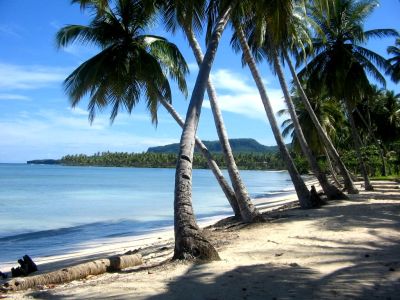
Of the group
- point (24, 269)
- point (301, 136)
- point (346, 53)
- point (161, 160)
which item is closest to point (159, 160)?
point (161, 160)

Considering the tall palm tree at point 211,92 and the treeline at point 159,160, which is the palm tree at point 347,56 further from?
the treeline at point 159,160

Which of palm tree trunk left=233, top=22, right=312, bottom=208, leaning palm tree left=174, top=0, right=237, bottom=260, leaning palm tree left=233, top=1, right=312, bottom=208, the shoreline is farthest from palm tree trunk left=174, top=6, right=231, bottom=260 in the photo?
the shoreline

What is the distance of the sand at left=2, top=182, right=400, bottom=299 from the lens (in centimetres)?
488

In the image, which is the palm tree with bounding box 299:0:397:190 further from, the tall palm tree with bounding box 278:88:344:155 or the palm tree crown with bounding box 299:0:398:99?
the tall palm tree with bounding box 278:88:344:155

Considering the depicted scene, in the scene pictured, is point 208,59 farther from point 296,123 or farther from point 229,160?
point 296,123

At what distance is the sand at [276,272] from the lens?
4.88 meters

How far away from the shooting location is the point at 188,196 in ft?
22.8

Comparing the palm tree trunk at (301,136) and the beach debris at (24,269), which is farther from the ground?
the palm tree trunk at (301,136)

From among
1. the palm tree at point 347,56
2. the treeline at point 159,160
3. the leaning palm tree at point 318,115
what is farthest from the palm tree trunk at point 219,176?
the treeline at point 159,160

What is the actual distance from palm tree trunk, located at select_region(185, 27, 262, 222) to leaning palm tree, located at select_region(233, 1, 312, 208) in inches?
45.7

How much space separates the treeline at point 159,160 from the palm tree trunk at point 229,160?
301 ft

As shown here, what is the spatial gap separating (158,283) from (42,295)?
1.47m

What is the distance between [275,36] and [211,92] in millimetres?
2162

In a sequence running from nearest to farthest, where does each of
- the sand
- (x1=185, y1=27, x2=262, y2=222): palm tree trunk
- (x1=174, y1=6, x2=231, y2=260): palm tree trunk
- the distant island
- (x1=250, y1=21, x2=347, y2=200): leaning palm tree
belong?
1. the sand
2. (x1=174, y1=6, x2=231, y2=260): palm tree trunk
3. (x1=185, y1=27, x2=262, y2=222): palm tree trunk
4. (x1=250, y1=21, x2=347, y2=200): leaning palm tree
5. the distant island
